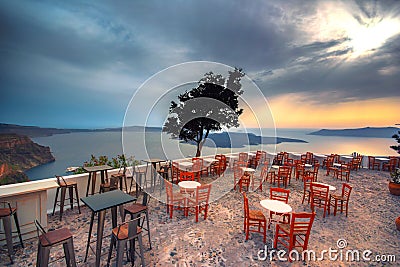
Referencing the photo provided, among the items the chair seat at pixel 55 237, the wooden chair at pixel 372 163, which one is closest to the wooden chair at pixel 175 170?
the chair seat at pixel 55 237

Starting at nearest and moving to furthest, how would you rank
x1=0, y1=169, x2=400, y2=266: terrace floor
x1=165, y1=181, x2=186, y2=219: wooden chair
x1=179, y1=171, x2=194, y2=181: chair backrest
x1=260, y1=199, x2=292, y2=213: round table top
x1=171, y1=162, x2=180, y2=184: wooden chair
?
x1=0, y1=169, x2=400, y2=266: terrace floor → x1=260, y1=199, x2=292, y2=213: round table top → x1=165, y1=181, x2=186, y2=219: wooden chair → x1=179, y1=171, x2=194, y2=181: chair backrest → x1=171, y1=162, x2=180, y2=184: wooden chair

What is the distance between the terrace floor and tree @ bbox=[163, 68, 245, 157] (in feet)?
14.5

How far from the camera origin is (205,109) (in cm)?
909

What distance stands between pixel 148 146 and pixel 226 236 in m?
4.09

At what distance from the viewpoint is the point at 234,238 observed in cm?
346

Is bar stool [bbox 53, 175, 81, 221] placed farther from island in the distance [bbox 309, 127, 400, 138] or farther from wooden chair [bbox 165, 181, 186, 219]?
island in the distance [bbox 309, 127, 400, 138]

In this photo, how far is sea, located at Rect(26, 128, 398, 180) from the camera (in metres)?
6.34

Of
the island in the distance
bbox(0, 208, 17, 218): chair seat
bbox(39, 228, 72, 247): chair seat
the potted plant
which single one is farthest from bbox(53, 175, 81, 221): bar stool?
the island in the distance

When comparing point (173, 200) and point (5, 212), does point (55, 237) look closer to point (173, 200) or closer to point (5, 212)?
point (5, 212)

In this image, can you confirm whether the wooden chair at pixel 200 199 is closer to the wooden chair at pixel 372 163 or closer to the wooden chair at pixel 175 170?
the wooden chair at pixel 175 170

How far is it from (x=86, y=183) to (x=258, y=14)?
28.1 ft

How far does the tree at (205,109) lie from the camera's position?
29.7ft

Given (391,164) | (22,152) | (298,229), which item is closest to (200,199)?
(298,229)

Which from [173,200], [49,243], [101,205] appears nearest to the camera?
[49,243]
